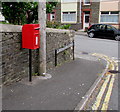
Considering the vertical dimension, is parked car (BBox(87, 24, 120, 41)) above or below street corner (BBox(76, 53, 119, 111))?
above

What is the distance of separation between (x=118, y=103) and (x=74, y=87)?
4.56 feet

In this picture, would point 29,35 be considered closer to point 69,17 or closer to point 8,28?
point 8,28

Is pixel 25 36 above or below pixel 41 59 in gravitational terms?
above

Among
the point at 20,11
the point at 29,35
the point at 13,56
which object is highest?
the point at 20,11

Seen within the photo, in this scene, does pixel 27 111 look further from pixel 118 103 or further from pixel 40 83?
pixel 118 103

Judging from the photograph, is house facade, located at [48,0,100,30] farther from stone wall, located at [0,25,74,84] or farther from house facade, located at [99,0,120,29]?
stone wall, located at [0,25,74,84]

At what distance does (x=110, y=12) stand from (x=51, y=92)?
2259 cm

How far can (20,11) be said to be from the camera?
778 cm

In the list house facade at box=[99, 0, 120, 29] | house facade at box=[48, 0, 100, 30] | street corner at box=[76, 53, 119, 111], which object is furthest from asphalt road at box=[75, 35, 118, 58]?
house facade at box=[48, 0, 100, 30]

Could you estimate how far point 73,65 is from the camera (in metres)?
8.27

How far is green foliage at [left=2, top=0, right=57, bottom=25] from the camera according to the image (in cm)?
742

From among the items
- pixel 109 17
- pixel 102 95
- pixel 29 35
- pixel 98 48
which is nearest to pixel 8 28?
pixel 29 35

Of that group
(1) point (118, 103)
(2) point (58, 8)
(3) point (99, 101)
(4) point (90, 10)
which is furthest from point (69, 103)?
(2) point (58, 8)

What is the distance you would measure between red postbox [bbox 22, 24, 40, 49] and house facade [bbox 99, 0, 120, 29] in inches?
845
